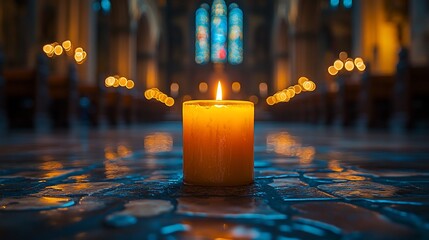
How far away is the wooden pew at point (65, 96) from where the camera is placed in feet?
28.1

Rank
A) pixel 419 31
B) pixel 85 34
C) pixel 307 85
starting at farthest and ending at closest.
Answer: pixel 307 85 → pixel 85 34 → pixel 419 31

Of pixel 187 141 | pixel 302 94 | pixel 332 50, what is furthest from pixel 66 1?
pixel 332 50

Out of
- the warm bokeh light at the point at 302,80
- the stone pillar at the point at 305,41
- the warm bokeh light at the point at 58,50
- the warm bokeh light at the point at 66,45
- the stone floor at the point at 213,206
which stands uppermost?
the stone pillar at the point at 305,41

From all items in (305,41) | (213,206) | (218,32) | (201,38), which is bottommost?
(213,206)

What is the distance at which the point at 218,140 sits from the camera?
122cm

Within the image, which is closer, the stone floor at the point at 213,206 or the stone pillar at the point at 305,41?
the stone floor at the point at 213,206

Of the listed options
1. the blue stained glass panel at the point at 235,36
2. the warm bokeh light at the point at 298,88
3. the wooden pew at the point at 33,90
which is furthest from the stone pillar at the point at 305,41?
the wooden pew at the point at 33,90

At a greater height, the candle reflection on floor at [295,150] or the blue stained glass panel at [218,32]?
the blue stained glass panel at [218,32]

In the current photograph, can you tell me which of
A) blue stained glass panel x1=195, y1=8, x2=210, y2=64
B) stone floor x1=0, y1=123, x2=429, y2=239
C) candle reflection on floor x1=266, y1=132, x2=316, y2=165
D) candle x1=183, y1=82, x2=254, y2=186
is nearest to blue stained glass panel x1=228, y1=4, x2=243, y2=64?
blue stained glass panel x1=195, y1=8, x2=210, y2=64

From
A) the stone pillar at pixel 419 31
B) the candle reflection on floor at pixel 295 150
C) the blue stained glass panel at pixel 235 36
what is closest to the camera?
the candle reflection on floor at pixel 295 150

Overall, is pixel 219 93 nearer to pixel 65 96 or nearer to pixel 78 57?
pixel 65 96

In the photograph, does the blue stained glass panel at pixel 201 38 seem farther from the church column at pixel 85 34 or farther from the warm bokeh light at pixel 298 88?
the church column at pixel 85 34

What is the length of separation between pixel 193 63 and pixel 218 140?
91.7 feet

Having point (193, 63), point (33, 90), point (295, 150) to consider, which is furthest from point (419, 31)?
point (193, 63)
